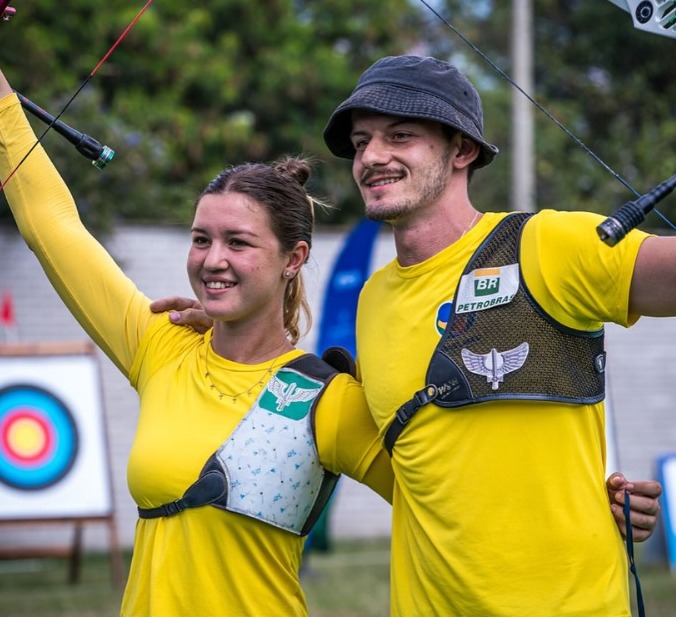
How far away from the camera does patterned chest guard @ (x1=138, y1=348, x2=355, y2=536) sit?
2611mm

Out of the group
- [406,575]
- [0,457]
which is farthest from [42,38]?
[406,575]

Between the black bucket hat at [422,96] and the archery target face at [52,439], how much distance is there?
17.7 ft

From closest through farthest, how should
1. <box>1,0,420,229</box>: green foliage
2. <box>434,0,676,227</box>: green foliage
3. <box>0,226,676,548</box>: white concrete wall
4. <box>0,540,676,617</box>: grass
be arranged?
<box>0,540,676,617</box>: grass
<box>0,226,676,548</box>: white concrete wall
<box>1,0,420,229</box>: green foliage
<box>434,0,676,227</box>: green foliage

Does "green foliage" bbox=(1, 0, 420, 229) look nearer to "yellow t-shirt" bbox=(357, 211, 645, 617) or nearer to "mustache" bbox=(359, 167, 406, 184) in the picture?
"mustache" bbox=(359, 167, 406, 184)

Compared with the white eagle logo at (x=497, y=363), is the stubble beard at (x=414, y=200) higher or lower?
higher

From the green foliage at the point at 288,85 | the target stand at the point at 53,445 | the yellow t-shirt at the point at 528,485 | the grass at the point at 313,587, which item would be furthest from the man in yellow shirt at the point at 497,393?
the green foliage at the point at 288,85

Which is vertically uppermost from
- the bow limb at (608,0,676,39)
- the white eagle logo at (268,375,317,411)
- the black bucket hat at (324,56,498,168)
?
the bow limb at (608,0,676,39)

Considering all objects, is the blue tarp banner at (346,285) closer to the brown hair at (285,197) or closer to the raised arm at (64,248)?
the brown hair at (285,197)

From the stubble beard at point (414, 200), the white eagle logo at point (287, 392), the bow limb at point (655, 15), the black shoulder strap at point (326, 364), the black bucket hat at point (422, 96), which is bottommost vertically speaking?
the white eagle logo at point (287, 392)

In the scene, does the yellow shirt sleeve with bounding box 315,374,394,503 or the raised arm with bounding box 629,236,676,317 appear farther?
the yellow shirt sleeve with bounding box 315,374,394,503

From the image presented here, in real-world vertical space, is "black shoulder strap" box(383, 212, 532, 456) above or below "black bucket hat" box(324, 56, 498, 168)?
below

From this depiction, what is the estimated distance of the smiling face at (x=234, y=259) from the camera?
2711mm

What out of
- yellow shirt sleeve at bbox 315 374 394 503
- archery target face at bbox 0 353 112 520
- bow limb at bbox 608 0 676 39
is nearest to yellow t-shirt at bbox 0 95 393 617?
yellow shirt sleeve at bbox 315 374 394 503

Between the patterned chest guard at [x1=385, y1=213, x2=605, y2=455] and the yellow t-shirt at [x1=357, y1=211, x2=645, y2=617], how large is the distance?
3cm
